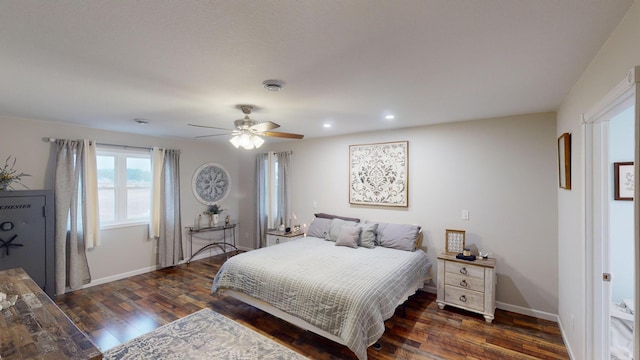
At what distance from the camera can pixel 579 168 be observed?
6.85ft

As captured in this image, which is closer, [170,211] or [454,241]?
[454,241]

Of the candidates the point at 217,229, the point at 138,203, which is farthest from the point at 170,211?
the point at 217,229

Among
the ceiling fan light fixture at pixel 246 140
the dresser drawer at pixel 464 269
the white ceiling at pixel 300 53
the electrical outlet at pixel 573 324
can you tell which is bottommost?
the electrical outlet at pixel 573 324

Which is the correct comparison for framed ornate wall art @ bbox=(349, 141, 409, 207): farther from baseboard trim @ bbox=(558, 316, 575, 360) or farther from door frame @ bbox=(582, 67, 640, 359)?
door frame @ bbox=(582, 67, 640, 359)

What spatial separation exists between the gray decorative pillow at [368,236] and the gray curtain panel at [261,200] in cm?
244

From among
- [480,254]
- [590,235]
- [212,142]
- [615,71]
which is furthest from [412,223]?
[212,142]

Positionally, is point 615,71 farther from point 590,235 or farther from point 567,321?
point 567,321

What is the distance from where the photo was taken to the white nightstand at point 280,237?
4777mm

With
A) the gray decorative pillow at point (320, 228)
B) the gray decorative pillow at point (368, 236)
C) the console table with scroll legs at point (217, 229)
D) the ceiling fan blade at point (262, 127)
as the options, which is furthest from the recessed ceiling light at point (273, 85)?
the console table with scroll legs at point (217, 229)

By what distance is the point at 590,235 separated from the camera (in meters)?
1.87

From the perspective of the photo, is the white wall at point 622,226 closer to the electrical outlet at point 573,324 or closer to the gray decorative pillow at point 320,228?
the electrical outlet at point 573,324

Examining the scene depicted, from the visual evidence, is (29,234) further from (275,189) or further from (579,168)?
(579,168)

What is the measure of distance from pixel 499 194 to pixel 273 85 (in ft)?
9.87

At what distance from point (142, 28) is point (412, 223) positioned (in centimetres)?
372
